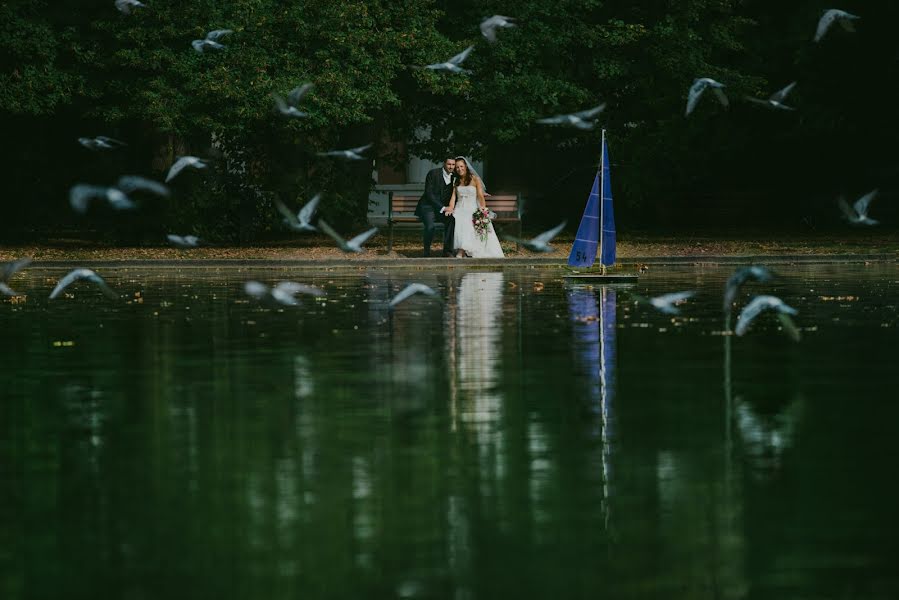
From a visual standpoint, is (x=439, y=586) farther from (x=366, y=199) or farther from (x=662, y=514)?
(x=366, y=199)

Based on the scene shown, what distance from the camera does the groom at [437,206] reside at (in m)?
36.4

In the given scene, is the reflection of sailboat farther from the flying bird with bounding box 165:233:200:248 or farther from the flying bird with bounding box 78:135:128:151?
the flying bird with bounding box 78:135:128:151

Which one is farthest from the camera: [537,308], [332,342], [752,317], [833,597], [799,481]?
[537,308]

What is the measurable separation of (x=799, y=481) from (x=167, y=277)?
22.3 metres

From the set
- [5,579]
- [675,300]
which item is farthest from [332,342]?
[5,579]

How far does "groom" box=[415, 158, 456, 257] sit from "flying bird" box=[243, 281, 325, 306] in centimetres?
847

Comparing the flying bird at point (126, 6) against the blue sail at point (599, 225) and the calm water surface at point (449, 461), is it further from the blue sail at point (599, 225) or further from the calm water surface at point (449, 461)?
the calm water surface at point (449, 461)

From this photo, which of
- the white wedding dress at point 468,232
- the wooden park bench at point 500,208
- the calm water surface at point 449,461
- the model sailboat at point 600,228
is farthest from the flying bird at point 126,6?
the calm water surface at point 449,461

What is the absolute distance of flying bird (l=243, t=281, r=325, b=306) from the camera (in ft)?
80.8

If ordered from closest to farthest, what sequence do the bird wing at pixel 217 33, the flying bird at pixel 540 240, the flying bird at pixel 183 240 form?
the flying bird at pixel 183 240, the flying bird at pixel 540 240, the bird wing at pixel 217 33

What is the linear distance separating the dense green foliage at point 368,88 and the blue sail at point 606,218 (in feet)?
36.6

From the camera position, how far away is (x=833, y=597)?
704cm

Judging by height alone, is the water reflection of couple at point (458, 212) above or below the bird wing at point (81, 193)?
below

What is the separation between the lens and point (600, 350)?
669 inches
